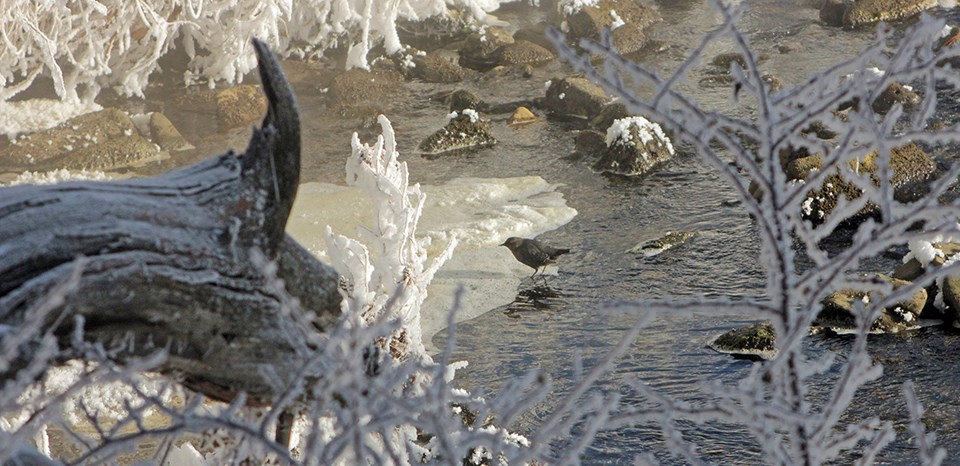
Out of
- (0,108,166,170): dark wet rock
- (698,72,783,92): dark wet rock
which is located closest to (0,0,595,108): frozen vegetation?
(0,108,166,170): dark wet rock

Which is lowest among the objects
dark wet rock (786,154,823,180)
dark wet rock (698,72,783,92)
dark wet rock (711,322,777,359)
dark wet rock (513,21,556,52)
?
dark wet rock (513,21,556,52)

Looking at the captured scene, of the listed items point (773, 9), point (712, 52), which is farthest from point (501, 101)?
point (773, 9)

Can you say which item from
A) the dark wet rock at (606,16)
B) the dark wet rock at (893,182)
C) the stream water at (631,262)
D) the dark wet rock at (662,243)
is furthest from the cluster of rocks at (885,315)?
the dark wet rock at (606,16)

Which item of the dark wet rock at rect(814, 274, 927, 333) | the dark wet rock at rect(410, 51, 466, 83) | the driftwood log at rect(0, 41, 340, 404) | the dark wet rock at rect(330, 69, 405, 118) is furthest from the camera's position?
the dark wet rock at rect(410, 51, 466, 83)

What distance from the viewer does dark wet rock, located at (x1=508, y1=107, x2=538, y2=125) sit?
50.1ft

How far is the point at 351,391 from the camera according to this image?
2309mm

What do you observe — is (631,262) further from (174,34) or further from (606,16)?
(174,34)

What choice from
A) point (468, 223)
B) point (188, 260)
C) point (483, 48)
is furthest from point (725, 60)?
point (188, 260)

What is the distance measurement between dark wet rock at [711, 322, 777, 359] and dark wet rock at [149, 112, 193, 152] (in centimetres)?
849

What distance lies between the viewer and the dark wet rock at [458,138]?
1459 centimetres

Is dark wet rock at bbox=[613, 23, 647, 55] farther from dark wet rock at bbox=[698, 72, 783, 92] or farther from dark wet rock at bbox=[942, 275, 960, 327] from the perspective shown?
dark wet rock at bbox=[942, 275, 960, 327]

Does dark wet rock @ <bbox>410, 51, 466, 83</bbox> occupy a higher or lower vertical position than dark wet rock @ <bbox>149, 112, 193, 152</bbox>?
higher

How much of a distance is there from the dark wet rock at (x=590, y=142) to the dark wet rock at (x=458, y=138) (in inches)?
46.8

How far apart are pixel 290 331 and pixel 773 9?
695 inches
